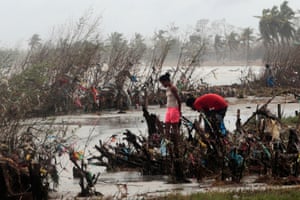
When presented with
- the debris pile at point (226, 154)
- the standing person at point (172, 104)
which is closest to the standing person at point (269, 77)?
the standing person at point (172, 104)

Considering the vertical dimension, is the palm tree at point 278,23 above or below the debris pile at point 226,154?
above

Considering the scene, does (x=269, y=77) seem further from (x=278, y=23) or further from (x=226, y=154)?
(x=278, y=23)

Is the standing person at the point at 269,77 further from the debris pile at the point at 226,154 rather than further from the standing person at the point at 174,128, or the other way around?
the debris pile at the point at 226,154

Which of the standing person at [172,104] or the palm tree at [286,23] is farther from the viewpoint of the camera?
the palm tree at [286,23]

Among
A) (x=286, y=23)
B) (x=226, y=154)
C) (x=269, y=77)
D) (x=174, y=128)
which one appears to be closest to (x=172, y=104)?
(x=174, y=128)

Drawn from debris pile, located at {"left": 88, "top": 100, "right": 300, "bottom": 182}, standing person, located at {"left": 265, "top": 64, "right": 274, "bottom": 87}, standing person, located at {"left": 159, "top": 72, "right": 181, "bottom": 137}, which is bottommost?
debris pile, located at {"left": 88, "top": 100, "right": 300, "bottom": 182}

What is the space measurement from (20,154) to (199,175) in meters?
2.87

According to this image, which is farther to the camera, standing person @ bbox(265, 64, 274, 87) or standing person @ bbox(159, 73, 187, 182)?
standing person @ bbox(265, 64, 274, 87)

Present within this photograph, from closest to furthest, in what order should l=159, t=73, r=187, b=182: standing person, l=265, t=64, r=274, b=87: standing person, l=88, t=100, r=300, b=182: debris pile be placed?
l=88, t=100, r=300, b=182: debris pile → l=159, t=73, r=187, b=182: standing person → l=265, t=64, r=274, b=87: standing person

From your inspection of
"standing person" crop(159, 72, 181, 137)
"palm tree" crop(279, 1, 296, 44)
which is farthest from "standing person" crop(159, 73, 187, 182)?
"palm tree" crop(279, 1, 296, 44)

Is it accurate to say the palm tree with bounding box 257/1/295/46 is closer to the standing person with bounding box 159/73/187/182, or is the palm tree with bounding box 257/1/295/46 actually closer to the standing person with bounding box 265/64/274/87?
the standing person with bounding box 265/64/274/87

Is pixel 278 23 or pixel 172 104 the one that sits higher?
pixel 278 23

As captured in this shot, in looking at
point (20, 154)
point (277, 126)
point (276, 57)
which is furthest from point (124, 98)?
point (20, 154)

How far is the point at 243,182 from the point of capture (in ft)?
29.3
